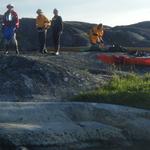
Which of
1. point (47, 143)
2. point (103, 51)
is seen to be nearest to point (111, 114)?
point (47, 143)

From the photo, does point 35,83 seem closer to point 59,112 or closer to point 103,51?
point 59,112

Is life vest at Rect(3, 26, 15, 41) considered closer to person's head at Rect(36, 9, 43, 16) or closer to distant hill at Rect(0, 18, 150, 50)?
person's head at Rect(36, 9, 43, 16)

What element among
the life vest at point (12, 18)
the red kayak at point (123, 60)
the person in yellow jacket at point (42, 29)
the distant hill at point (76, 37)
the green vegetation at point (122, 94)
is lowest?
the distant hill at point (76, 37)

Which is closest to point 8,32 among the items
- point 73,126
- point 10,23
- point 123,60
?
point 10,23

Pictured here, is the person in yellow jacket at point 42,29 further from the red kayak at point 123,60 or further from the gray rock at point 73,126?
the gray rock at point 73,126

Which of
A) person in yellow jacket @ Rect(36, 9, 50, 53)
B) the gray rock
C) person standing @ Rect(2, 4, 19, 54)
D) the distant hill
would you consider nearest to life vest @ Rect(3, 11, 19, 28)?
person standing @ Rect(2, 4, 19, 54)

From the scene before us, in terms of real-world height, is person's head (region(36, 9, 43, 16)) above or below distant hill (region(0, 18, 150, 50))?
above

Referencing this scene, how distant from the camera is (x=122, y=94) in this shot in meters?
15.3

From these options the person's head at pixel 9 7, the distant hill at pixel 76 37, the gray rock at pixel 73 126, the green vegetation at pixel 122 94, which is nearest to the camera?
the gray rock at pixel 73 126

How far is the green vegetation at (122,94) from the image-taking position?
48.9 feet

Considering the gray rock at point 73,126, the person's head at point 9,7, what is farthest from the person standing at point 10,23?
the gray rock at point 73,126

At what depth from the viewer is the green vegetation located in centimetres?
1491

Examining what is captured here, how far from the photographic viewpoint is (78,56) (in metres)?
24.5

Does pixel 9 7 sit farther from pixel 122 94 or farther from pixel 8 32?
pixel 122 94
